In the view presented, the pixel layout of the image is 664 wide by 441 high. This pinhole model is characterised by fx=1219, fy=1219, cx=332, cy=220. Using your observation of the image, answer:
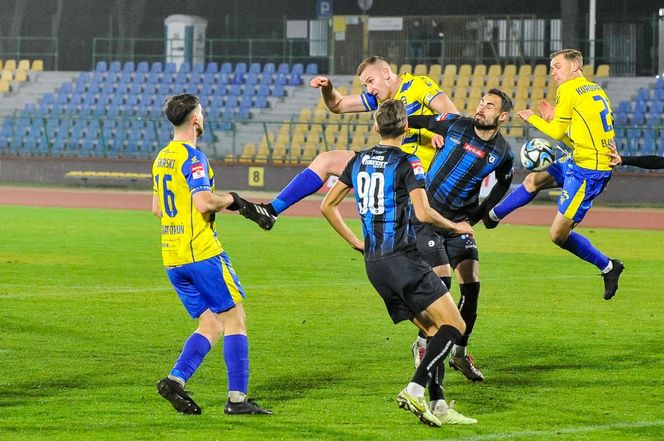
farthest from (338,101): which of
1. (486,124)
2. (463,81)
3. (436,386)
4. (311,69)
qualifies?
(311,69)

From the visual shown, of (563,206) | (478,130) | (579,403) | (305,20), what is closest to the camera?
(579,403)

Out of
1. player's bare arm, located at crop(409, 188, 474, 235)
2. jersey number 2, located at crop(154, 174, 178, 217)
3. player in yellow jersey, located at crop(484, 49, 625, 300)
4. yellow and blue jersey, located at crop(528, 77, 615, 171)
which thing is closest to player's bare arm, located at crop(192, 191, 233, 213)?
jersey number 2, located at crop(154, 174, 178, 217)

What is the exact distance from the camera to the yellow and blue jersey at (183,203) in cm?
770

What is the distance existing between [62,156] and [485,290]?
24.0m

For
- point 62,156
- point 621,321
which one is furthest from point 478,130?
point 62,156

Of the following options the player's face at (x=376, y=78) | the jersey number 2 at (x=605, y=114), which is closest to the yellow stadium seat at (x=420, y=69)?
the jersey number 2 at (x=605, y=114)

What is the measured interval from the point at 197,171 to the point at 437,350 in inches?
73.7

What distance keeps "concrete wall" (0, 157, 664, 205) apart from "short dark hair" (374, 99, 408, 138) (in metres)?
23.9

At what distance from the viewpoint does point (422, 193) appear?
757cm

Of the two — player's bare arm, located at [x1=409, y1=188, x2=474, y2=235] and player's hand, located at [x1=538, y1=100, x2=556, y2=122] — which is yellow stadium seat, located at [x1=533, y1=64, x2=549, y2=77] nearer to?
player's hand, located at [x1=538, y1=100, x2=556, y2=122]

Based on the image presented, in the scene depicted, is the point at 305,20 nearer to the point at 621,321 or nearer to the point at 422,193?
the point at 621,321

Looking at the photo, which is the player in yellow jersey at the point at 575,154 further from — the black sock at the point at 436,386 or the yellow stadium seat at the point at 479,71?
the yellow stadium seat at the point at 479,71

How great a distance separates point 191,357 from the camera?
793cm

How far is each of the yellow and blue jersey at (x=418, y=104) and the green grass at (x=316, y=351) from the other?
5.67ft
